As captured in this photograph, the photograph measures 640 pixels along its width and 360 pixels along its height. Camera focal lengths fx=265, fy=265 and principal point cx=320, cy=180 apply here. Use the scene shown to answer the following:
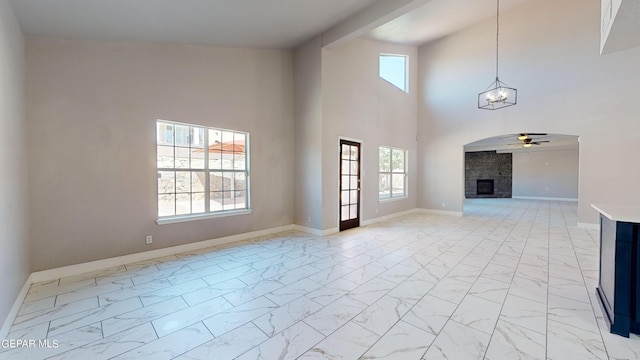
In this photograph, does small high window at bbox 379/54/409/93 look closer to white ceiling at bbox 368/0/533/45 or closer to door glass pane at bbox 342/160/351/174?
white ceiling at bbox 368/0/533/45

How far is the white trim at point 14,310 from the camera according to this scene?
2053 millimetres

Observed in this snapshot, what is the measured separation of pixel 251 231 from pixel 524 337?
14.1ft

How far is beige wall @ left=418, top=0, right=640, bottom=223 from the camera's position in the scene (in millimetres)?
5789

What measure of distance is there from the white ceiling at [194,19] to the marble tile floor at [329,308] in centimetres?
292

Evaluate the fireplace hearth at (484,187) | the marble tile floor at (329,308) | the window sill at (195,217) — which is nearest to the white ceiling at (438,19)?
the window sill at (195,217)

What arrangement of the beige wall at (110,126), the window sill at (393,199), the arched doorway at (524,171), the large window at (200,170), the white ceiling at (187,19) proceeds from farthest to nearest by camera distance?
the arched doorway at (524,171), the window sill at (393,199), the large window at (200,170), the beige wall at (110,126), the white ceiling at (187,19)

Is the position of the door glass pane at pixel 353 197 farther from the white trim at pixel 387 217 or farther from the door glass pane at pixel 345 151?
the door glass pane at pixel 345 151

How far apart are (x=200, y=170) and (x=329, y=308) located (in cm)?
323

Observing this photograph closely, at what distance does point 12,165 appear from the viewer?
8.11 feet

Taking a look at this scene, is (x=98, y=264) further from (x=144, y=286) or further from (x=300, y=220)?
(x=300, y=220)

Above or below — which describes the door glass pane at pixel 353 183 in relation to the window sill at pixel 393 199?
above

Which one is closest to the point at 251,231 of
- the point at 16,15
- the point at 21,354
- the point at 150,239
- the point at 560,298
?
the point at 150,239

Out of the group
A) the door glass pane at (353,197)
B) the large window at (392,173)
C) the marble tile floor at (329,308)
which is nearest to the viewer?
the marble tile floor at (329,308)

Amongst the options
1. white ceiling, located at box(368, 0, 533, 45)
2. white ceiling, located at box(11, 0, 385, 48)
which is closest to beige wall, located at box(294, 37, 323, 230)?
white ceiling, located at box(11, 0, 385, 48)
